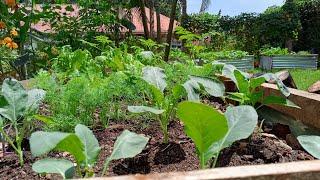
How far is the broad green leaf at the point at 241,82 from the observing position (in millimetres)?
1932

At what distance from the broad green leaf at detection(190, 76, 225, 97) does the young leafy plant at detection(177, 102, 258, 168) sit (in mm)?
397

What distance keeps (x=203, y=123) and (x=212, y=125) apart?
2cm

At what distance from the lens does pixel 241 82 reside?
196 cm

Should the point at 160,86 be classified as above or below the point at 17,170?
above

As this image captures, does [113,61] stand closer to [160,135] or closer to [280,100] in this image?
[160,135]

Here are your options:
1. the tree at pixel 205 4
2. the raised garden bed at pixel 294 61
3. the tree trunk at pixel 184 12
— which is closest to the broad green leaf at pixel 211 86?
the raised garden bed at pixel 294 61

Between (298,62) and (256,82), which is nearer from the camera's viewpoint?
(256,82)

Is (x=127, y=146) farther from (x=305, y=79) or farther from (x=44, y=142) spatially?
(x=305, y=79)

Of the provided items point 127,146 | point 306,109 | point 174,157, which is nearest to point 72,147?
point 127,146

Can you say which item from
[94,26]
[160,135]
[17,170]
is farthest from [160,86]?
[94,26]

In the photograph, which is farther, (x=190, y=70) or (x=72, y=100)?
(x=190, y=70)

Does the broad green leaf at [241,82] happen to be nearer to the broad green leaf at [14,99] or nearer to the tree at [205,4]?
the broad green leaf at [14,99]

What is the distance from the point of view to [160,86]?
188cm

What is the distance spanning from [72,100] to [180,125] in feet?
1.73
